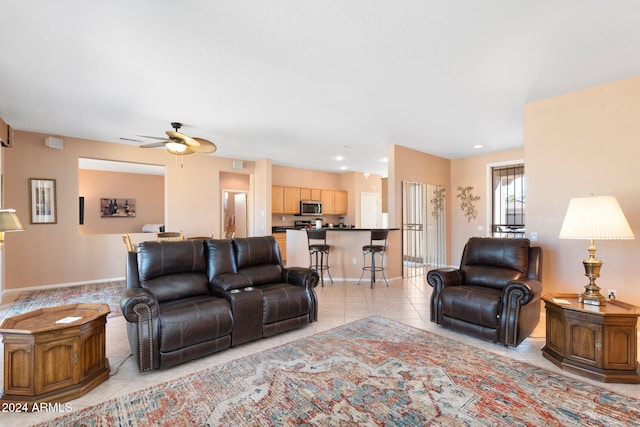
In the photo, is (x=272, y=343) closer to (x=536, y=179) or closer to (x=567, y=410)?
(x=567, y=410)

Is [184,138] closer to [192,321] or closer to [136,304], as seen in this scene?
[136,304]

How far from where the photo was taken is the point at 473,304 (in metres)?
3.04

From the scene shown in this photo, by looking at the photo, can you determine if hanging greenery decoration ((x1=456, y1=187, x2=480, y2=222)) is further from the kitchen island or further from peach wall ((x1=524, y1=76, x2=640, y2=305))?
peach wall ((x1=524, y1=76, x2=640, y2=305))

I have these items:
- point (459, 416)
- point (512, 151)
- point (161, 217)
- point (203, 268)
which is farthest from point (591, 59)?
point (161, 217)

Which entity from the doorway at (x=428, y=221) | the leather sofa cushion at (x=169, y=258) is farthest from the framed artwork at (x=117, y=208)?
the doorway at (x=428, y=221)

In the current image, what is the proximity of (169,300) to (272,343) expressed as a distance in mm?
1090

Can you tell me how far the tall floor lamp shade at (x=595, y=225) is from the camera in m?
2.37

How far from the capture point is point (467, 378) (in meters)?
2.31

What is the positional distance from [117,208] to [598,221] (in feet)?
34.5

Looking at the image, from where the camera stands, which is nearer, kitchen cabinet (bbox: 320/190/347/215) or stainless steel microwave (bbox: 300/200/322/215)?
stainless steel microwave (bbox: 300/200/322/215)

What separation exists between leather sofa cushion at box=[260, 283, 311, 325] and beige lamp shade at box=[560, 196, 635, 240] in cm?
257

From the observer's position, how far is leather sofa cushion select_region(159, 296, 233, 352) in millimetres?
2438

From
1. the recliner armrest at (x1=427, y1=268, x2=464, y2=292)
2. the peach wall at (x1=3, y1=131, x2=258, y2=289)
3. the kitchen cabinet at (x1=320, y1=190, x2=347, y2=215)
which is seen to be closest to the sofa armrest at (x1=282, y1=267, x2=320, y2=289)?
the recliner armrest at (x1=427, y1=268, x2=464, y2=292)

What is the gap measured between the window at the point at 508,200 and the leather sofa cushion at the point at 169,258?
6173 mm
